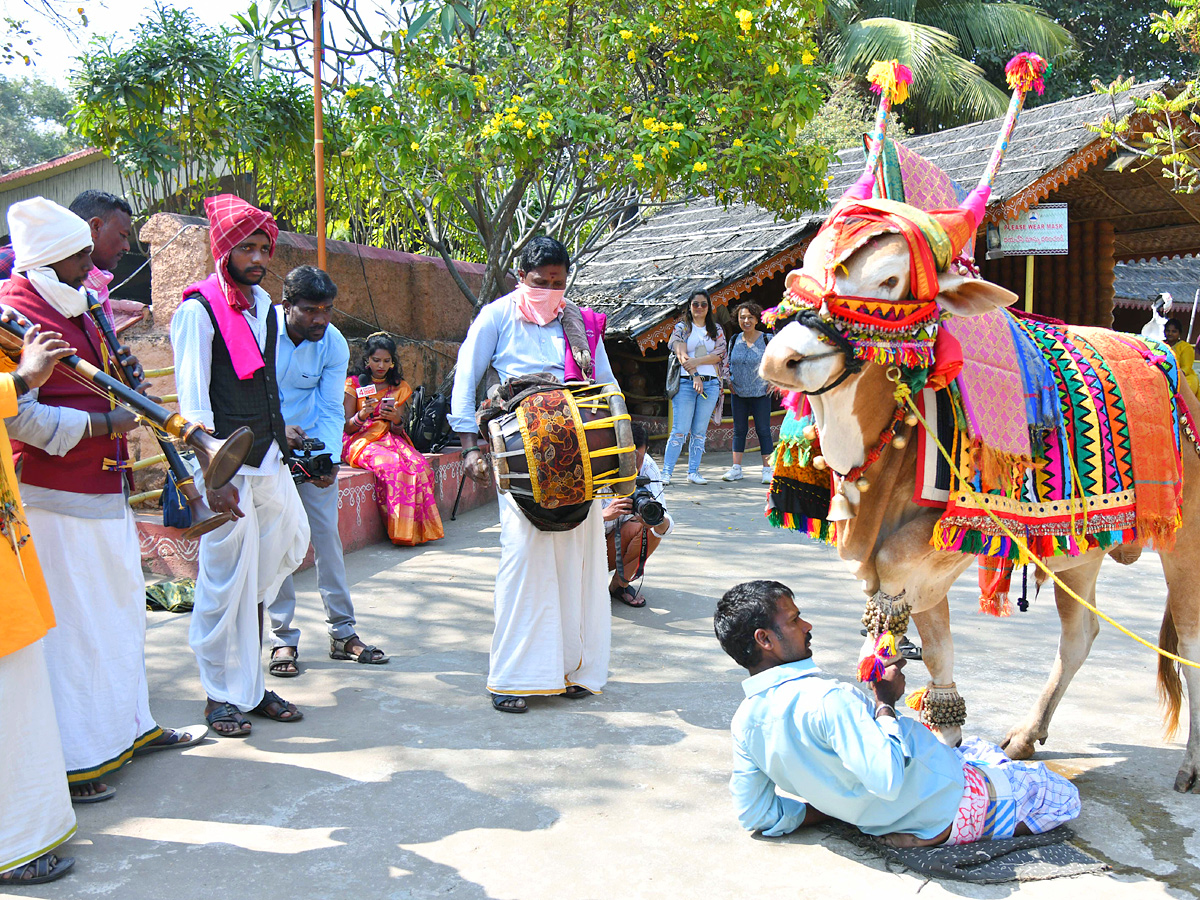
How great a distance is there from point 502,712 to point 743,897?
180cm

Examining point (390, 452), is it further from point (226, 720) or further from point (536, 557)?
point (226, 720)

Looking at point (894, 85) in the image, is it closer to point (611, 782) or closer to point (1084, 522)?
point (1084, 522)

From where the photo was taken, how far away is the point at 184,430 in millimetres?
3568

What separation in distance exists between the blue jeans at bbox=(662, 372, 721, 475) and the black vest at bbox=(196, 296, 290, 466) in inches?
256

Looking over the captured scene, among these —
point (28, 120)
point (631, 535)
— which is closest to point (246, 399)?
point (631, 535)

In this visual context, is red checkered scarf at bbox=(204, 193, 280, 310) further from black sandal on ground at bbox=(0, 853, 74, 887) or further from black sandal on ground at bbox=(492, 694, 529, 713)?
black sandal on ground at bbox=(0, 853, 74, 887)

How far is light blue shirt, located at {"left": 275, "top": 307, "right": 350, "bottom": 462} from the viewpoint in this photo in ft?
16.6

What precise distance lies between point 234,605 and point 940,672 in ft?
9.38

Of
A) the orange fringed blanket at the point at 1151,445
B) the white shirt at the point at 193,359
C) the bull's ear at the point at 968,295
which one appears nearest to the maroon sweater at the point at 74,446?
the white shirt at the point at 193,359

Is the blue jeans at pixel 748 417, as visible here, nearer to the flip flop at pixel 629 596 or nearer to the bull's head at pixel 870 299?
the flip flop at pixel 629 596

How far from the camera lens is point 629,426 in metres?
4.54

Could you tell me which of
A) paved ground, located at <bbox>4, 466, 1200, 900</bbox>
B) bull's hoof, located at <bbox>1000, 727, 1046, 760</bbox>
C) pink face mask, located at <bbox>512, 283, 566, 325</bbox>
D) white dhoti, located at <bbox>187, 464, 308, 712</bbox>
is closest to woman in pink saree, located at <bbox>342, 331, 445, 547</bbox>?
paved ground, located at <bbox>4, 466, 1200, 900</bbox>

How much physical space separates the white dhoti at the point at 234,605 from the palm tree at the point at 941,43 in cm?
2226

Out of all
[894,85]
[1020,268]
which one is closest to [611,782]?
[894,85]
